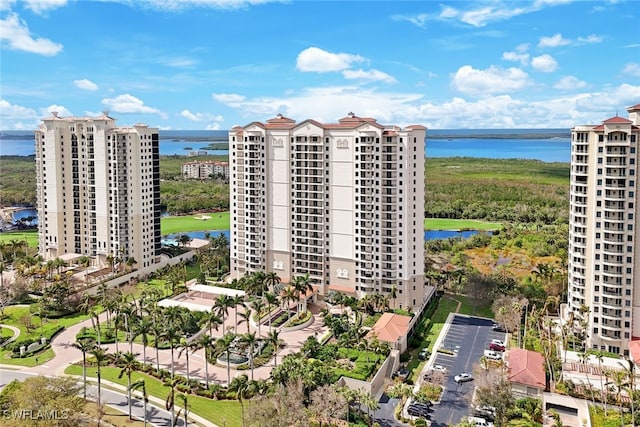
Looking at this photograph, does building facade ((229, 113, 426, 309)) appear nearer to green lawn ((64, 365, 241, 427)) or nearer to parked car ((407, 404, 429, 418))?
parked car ((407, 404, 429, 418))

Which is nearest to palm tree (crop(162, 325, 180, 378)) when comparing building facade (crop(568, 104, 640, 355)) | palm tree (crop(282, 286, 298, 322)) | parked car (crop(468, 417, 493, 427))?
palm tree (crop(282, 286, 298, 322))

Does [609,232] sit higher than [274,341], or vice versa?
[609,232]

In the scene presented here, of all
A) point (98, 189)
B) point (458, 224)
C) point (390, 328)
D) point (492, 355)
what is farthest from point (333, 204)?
point (458, 224)

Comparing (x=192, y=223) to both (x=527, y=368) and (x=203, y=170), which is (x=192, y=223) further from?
(x=527, y=368)

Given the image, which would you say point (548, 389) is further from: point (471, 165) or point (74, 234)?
point (471, 165)

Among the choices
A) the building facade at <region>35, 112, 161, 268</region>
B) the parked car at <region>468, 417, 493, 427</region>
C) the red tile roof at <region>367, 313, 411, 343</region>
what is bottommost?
the parked car at <region>468, 417, 493, 427</region>

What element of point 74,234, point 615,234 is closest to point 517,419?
point 615,234
